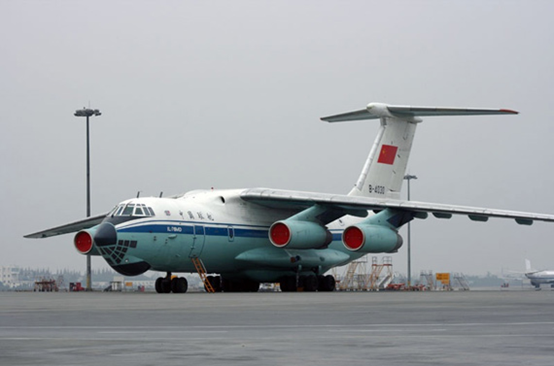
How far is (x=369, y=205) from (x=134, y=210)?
7.39m

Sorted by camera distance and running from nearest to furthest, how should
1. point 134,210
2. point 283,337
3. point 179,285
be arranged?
point 283,337 → point 134,210 → point 179,285

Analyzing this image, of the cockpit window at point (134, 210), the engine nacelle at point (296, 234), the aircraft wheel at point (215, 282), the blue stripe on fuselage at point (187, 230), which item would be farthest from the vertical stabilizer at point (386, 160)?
the cockpit window at point (134, 210)

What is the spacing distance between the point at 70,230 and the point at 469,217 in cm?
1431

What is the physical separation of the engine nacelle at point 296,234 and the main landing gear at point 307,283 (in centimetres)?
249

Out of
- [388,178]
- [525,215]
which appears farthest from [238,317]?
[388,178]

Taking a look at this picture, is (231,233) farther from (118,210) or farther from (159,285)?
(118,210)

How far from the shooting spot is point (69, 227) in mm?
33438

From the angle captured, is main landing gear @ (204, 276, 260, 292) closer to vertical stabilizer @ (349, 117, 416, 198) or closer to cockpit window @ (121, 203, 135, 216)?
vertical stabilizer @ (349, 117, 416, 198)

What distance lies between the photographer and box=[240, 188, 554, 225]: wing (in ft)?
96.2

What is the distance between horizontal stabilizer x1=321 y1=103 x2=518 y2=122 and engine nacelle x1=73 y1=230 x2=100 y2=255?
418 inches

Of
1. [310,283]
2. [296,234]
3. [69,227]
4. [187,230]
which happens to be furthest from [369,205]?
[69,227]

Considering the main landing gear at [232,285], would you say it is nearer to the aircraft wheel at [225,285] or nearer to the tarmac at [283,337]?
the aircraft wheel at [225,285]

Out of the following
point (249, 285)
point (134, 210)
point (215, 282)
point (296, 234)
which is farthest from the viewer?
point (249, 285)

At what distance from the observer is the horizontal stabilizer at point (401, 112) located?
3116cm
